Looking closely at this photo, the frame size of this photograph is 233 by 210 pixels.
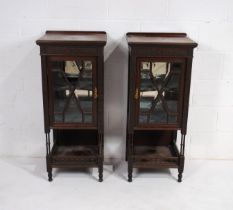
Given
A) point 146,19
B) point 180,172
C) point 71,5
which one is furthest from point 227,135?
point 71,5

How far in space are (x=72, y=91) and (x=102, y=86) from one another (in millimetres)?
207

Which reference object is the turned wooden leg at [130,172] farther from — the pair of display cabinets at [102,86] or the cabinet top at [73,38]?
the cabinet top at [73,38]

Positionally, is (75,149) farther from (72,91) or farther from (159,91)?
Answer: (159,91)

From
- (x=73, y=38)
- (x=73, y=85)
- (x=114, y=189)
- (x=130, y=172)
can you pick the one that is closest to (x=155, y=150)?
(x=130, y=172)

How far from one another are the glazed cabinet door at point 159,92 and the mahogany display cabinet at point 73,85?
262 millimetres

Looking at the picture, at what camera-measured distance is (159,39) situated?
7.70ft

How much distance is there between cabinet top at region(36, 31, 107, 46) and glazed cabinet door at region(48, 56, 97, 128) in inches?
4.1

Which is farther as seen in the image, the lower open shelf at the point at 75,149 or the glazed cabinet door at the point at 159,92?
the lower open shelf at the point at 75,149

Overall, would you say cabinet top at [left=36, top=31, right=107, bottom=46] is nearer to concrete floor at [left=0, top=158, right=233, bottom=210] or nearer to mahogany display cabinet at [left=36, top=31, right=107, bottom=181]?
mahogany display cabinet at [left=36, top=31, right=107, bottom=181]

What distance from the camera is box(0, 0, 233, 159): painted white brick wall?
246cm

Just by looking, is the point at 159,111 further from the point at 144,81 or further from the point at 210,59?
the point at 210,59

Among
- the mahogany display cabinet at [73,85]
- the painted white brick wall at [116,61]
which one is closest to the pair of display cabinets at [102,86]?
the mahogany display cabinet at [73,85]

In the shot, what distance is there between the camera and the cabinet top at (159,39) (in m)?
2.16

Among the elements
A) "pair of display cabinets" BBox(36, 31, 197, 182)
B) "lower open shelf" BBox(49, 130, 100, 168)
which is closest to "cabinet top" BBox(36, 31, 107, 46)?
"pair of display cabinets" BBox(36, 31, 197, 182)
